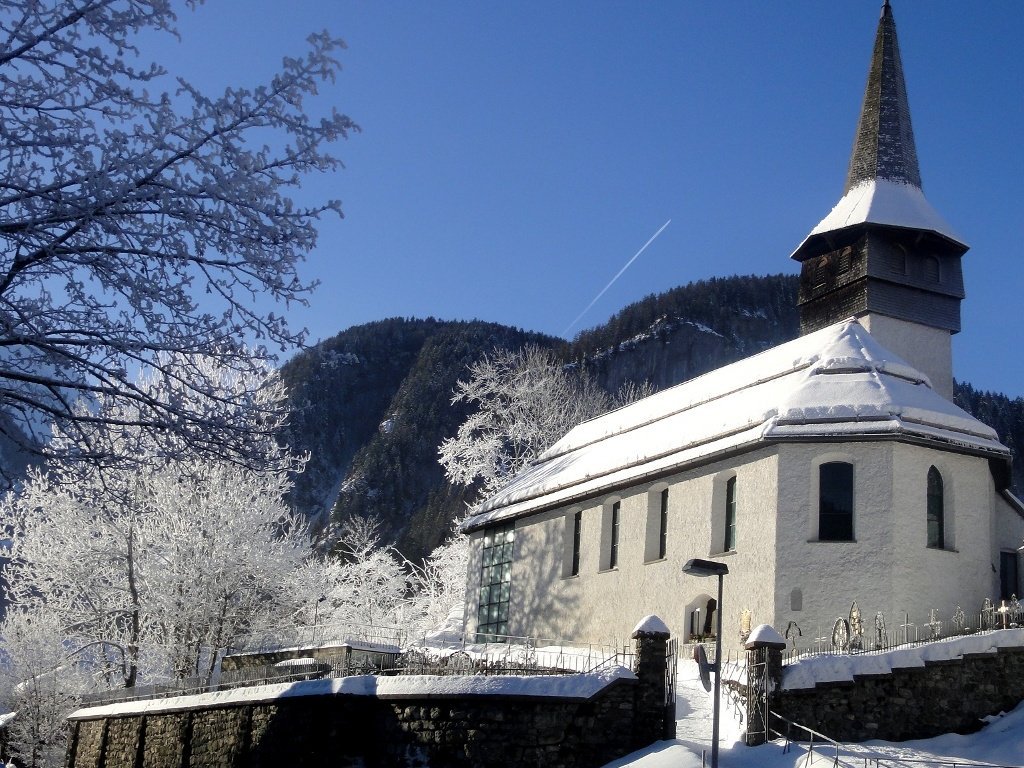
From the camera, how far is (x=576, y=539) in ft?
107

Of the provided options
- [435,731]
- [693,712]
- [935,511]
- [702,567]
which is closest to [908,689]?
[693,712]

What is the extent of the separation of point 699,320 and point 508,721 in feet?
355

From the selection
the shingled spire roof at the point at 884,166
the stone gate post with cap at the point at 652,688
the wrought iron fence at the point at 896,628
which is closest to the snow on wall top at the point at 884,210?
the shingled spire roof at the point at 884,166

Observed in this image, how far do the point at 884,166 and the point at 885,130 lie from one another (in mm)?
1558

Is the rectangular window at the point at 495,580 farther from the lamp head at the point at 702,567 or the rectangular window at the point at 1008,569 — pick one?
the lamp head at the point at 702,567

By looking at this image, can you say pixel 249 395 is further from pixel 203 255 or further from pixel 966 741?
pixel 966 741

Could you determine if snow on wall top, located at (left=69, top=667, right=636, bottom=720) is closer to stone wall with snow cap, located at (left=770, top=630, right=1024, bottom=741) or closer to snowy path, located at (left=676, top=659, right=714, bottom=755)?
snowy path, located at (left=676, top=659, right=714, bottom=755)

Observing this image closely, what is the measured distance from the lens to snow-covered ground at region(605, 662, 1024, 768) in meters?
16.9

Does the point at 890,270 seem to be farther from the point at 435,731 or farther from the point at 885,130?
the point at 435,731

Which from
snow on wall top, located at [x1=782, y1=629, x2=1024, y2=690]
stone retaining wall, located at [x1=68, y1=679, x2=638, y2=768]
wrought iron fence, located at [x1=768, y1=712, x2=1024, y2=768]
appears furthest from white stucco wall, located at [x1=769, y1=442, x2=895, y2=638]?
stone retaining wall, located at [x1=68, y1=679, x2=638, y2=768]

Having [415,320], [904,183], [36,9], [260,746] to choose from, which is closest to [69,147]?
[36,9]

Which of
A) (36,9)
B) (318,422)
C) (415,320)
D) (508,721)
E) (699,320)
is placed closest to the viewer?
(36,9)

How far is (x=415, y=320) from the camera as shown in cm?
16050

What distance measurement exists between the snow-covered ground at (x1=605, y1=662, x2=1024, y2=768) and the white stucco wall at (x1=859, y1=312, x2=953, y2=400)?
1386 centimetres
